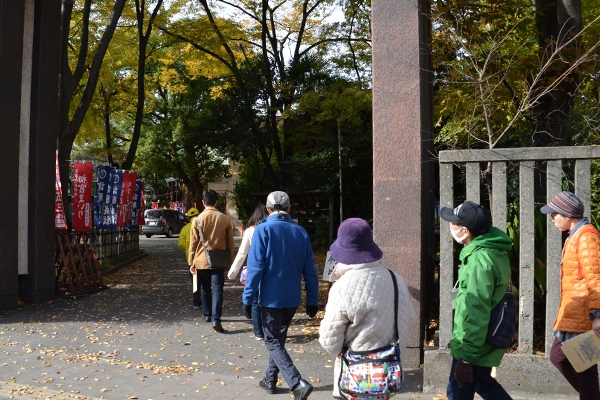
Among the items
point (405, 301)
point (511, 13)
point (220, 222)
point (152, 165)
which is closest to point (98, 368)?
point (220, 222)

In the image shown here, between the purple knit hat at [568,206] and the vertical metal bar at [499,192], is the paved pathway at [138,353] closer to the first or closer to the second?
the vertical metal bar at [499,192]

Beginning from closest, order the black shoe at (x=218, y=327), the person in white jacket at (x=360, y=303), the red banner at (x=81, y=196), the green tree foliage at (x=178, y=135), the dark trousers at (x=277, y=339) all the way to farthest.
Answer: the person in white jacket at (x=360, y=303) < the dark trousers at (x=277, y=339) < the black shoe at (x=218, y=327) < the red banner at (x=81, y=196) < the green tree foliage at (x=178, y=135)

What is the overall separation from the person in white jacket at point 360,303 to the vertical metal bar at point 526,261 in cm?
226

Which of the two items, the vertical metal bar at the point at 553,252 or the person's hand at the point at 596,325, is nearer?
the person's hand at the point at 596,325

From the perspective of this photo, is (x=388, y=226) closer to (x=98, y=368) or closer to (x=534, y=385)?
(x=534, y=385)

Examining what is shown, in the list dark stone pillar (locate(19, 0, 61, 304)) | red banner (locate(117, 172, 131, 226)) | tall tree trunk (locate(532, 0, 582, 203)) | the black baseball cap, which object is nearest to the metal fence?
the black baseball cap

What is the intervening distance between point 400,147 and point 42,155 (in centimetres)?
715

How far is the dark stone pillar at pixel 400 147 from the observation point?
540cm

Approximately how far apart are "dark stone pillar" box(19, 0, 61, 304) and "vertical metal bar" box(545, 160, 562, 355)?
8473mm

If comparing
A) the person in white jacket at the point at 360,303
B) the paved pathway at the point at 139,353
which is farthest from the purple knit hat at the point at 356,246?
the paved pathway at the point at 139,353

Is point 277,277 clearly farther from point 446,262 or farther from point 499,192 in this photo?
point 499,192

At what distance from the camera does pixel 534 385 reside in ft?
15.4

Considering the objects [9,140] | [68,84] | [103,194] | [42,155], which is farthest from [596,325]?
[103,194]

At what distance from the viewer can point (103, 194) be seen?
1452 centimetres
